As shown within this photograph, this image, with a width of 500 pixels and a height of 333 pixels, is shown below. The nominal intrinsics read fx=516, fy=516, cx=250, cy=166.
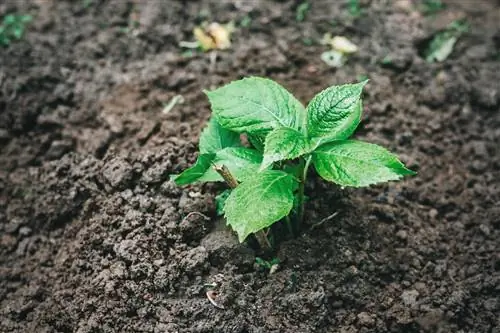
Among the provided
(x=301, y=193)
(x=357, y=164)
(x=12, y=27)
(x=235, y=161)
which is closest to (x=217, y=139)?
(x=235, y=161)

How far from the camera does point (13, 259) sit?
2.13 m

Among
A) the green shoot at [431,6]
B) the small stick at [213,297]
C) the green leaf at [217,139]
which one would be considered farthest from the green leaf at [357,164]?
the green shoot at [431,6]

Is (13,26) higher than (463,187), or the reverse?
(13,26)

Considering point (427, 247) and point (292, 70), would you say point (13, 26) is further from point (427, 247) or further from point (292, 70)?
point (427, 247)

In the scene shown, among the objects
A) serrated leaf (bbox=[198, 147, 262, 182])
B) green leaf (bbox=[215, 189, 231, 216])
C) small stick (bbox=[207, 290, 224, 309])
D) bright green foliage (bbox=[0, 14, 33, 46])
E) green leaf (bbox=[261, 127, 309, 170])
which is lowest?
small stick (bbox=[207, 290, 224, 309])

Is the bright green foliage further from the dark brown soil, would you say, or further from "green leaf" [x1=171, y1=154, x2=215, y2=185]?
"green leaf" [x1=171, y1=154, x2=215, y2=185]

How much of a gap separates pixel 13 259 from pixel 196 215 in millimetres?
845

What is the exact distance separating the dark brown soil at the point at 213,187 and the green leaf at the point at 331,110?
395 mm

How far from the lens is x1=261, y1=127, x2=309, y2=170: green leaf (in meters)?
1.48

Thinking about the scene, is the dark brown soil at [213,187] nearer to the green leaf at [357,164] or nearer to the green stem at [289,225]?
the green stem at [289,225]

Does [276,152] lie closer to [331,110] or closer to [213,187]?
[331,110]

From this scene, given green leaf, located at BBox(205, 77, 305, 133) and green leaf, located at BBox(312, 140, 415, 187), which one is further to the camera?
green leaf, located at BBox(205, 77, 305, 133)

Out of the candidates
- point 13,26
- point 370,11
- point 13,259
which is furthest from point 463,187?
point 13,26

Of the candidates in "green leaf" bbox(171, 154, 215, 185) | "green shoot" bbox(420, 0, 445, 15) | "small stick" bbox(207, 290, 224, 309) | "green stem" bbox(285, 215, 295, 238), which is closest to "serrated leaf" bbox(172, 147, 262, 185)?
"green leaf" bbox(171, 154, 215, 185)
